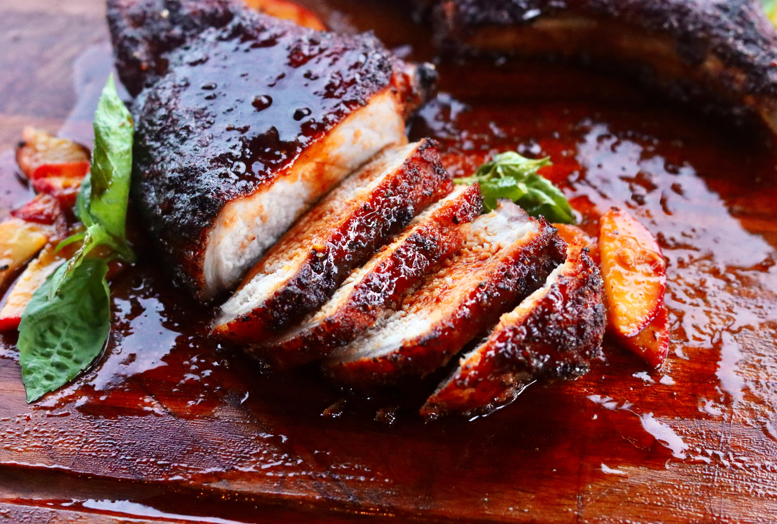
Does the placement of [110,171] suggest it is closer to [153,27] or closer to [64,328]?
[64,328]

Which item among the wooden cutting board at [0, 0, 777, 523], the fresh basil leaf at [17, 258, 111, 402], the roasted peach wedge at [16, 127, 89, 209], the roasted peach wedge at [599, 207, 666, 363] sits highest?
the roasted peach wedge at [16, 127, 89, 209]

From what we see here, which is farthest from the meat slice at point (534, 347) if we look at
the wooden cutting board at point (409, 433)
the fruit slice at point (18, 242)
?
the fruit slice at point (18, 242)

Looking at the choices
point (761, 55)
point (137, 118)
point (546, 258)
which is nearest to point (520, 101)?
point (761, 55)

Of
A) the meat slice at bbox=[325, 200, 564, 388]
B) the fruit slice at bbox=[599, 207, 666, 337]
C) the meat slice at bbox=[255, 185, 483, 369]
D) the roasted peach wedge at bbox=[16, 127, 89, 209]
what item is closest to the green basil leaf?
the roasted peach wedge at bbox=[16, 127, 89, 209]

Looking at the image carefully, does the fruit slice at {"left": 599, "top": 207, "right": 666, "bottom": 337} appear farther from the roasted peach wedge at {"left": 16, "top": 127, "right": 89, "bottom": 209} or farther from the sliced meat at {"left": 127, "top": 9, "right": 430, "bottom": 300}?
the roasted peach wedge at {"left": 16, "top": 127, "right": 89, "bottom": 209}

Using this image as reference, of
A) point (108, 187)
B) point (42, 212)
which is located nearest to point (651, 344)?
point (108, 187)

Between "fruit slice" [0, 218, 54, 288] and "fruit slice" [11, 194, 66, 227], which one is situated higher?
"fruit slice" [11, 194, 66, 227]

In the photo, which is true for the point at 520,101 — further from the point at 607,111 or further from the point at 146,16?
the point at 146,16
